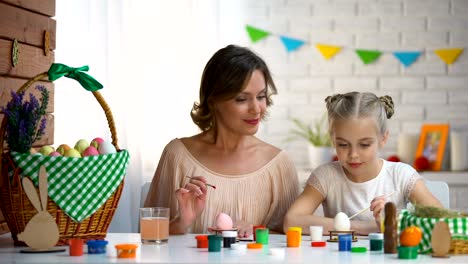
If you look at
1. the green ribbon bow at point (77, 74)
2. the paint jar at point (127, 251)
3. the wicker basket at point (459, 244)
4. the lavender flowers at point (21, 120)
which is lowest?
the paint jar at point (127, 251)

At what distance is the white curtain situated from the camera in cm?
430

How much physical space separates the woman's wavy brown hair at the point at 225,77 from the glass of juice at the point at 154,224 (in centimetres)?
78

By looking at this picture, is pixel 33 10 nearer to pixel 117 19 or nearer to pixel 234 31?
pixel 117 19

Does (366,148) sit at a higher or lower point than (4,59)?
lower

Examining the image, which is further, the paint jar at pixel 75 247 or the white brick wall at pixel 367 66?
the white brick wall at pixel 367 66

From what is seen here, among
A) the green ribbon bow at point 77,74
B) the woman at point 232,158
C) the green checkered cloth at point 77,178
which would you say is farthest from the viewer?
the woman at point 232,158

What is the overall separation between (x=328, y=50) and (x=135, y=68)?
124 cm

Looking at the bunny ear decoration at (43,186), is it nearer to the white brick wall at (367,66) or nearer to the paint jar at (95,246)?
the paint jar at (95,246)

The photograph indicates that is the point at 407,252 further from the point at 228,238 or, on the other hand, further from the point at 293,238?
the point at 228,238

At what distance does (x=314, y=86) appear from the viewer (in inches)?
199

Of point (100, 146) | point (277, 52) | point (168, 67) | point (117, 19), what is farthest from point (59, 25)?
point (100, 146)

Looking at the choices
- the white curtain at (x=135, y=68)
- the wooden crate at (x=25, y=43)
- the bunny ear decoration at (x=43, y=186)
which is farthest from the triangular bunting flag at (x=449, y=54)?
the bunny ear decoration at (x=43, y=186)

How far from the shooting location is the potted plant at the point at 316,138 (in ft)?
16.1

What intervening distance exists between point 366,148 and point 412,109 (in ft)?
7.50
